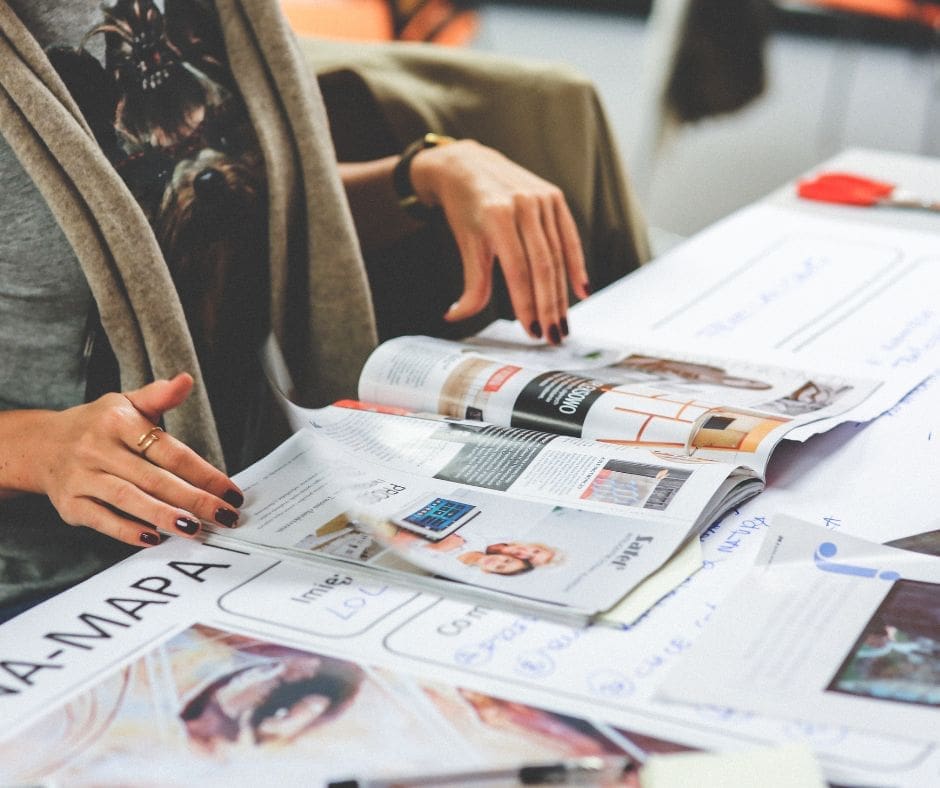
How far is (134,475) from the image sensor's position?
68 cm

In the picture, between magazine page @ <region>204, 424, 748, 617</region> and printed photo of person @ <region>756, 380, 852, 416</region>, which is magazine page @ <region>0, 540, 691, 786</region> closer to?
magazine page @ <region>204, 424, 748, 617</region>

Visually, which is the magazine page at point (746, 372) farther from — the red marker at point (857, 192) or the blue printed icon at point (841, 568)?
the red marker at point (857, 192)

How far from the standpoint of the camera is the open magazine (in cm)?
61

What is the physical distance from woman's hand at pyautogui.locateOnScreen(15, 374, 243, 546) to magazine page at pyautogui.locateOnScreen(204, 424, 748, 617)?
26 mm

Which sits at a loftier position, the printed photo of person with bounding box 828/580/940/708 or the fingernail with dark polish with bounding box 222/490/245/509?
the fingernail with dark polish with bounding box 222/490/245/509

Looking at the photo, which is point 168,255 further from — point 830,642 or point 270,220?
point 830,642

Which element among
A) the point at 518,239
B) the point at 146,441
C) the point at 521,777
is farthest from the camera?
the point at 518,239

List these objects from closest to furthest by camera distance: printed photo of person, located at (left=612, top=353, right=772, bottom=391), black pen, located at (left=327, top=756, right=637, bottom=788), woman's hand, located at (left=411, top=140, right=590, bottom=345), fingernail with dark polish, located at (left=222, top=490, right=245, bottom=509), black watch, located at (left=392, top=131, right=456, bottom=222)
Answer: black pen, located at (left=327, top=756, right=637, bottom=788) → fingernail with dark polish, located at (left=222, top=490, right=245, bottom=509) → printed photo of person, located at (left=612, top=353, right=772, bottom=391) → woman's hand, located at (left=411, top=140, right=590, bottom=345) → black watch, located at (left=392, top=131, right=456, bottom=222)

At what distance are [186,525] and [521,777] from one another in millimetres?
286

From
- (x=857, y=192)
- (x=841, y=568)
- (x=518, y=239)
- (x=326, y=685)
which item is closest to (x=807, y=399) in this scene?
(x=841, y=568)

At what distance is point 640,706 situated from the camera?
0.50 metres

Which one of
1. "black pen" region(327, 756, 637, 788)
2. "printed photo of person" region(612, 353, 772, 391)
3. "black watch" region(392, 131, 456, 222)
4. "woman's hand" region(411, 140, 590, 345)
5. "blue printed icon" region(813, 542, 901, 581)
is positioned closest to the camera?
"black pen" region(327, 756, 637, 788)

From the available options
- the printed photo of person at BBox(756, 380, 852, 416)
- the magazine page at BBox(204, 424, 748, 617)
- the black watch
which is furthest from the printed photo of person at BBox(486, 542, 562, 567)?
the black watch

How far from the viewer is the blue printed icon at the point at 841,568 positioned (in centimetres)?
59
